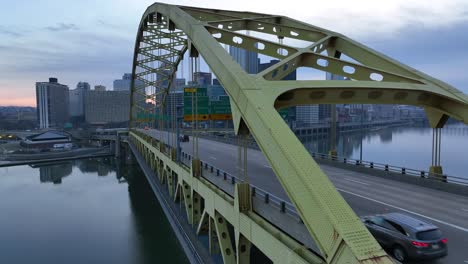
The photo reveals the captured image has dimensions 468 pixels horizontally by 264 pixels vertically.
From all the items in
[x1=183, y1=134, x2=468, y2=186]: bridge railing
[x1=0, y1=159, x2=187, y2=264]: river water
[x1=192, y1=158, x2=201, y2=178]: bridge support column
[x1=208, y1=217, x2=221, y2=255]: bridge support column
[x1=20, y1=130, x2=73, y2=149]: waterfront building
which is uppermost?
[x1=192, y1=158, x2=201, y2=178]: bridge support column

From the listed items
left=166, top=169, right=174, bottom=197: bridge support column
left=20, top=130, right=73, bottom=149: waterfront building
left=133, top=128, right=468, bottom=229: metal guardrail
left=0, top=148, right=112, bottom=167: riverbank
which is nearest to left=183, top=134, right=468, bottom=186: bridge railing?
left=133, top=128, right=468, bottom=229: metal guardrail

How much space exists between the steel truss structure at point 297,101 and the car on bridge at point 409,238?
317 centimetres

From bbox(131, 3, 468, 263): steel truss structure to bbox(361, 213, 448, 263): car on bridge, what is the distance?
317cm

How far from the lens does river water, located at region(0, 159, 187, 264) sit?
86.9 feet

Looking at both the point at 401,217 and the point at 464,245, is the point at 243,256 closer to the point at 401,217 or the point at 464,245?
the point at 401,217

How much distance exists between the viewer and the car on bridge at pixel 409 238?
31.9ft

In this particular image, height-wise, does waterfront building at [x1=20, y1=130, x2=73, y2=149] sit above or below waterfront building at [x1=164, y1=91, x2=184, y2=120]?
below

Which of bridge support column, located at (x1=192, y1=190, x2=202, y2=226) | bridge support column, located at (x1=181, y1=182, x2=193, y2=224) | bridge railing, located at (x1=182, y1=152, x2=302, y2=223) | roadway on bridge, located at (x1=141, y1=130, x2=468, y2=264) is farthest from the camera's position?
bridge support column, located at (x1=181, y1=182, x2=193, y2=224)

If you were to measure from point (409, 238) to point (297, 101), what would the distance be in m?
5.68

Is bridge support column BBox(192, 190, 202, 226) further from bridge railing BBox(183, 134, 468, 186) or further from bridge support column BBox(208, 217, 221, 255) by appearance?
bridge railing BBox(183, 134, 468, 186)

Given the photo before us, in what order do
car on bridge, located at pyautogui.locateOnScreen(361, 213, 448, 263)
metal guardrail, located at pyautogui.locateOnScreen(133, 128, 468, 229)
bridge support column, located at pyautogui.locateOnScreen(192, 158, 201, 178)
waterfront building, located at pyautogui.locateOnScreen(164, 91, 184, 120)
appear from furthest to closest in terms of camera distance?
waterfront building, located at pyautogui.locateOnScreen(164, 91, 184, 120)
bridge support column, located at pyautogui.locateOnScreen(192, 158, 201, 178)
metal guardrail, located at pyautogui.locateOnScreen(133, 128, 468, 229)
car on bridge, located at pyautogui.locateOnScreen(361, 213, 448, 263)

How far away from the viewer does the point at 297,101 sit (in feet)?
39.7

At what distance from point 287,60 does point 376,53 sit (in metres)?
6.80

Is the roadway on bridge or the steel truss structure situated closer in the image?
the steel truss structure
